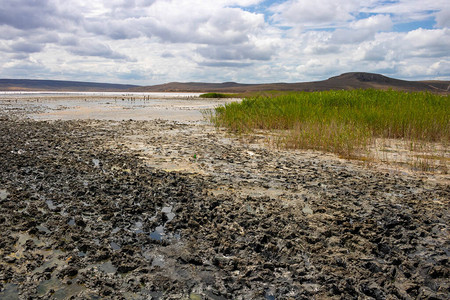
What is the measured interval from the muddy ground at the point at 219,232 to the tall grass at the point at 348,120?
7.69 feet

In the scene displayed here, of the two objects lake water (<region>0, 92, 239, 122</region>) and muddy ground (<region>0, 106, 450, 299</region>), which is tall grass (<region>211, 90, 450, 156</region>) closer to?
muddy ground (<region>0, 106, 450, 299</region>)

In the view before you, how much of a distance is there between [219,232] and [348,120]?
8872 millimetres

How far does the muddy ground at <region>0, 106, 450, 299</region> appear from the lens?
291cm

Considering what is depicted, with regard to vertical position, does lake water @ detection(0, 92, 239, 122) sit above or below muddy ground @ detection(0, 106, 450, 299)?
above

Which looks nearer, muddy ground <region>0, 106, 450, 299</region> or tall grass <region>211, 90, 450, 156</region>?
muddy ground <region>0, 106, 450, 299</region>

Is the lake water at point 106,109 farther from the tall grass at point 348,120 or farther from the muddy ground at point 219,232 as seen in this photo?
the muddy ground at point 219,232

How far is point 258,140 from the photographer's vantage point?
11.3 metres

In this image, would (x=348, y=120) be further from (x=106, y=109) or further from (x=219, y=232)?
(x=106, y=109)

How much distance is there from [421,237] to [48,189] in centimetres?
551

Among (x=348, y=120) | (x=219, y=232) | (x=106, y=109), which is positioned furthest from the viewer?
(x=106, y=109)

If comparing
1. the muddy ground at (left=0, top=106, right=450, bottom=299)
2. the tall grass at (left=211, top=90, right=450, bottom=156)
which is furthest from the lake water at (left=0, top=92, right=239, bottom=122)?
the muddy ground at (left=0, top=106, right=450, bottom=299)

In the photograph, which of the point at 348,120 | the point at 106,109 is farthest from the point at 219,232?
the point at 106,109

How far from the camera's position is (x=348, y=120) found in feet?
37.4

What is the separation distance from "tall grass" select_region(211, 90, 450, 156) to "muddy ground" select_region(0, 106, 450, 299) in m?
2.34
